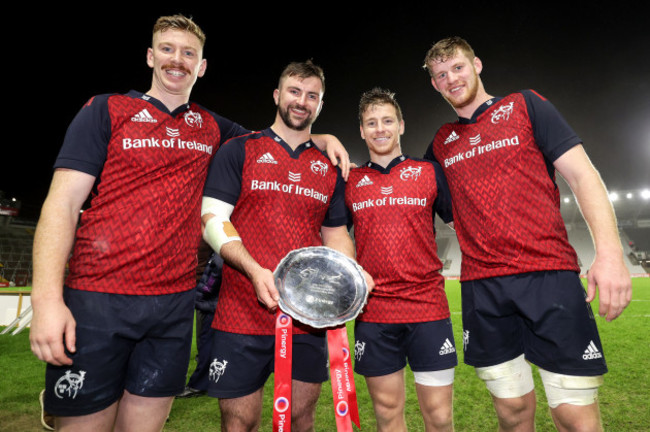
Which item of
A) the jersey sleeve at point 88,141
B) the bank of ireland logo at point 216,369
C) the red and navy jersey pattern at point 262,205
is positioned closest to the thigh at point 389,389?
the red and navy jersey pattern at point 262,205

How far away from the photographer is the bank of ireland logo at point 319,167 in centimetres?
261

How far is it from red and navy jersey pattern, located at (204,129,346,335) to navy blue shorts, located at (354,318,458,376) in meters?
0.56

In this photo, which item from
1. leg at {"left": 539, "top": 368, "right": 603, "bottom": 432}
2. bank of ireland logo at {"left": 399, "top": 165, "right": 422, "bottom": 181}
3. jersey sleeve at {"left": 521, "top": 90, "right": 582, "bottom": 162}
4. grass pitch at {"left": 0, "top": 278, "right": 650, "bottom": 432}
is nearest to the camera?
leg at {"left": 539, "top": 368, "right": 603, "bottom": 432}

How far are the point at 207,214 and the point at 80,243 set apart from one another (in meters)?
0.66

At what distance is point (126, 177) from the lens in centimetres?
199

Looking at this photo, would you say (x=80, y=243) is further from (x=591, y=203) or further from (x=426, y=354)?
(x=591, y=203)

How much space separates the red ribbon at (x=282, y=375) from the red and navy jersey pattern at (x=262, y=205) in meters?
0.20

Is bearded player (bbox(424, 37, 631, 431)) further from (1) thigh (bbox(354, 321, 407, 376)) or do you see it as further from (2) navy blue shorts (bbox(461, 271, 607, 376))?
(1) thigh (bbox(354, 321, 407, 376))

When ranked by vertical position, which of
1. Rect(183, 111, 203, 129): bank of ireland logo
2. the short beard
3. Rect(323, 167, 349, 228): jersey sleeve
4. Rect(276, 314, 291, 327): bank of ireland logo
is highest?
the short beard

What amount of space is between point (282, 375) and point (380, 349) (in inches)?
32.6

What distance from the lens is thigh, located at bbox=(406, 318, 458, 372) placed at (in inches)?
98.0

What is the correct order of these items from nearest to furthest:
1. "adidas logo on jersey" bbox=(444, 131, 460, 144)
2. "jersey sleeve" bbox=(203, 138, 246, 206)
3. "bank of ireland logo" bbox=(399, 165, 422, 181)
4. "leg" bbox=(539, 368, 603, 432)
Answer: "leg" bbox=(539, 368, 603, 432)
"jersey sleeve" bbox=(203, 138, 246, 206)
"adidas logo on jersey" bbox=(444, 131, 460, 144)
"bank of ireland logo" bbox=(399, 165, 422, 181)

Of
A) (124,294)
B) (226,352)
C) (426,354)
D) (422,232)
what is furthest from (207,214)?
(426,354)

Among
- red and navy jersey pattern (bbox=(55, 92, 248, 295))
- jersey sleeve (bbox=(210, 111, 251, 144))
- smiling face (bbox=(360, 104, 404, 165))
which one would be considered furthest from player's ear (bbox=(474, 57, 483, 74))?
red and navy jersey pattern (bbox=(55, 92, 248, 295))
